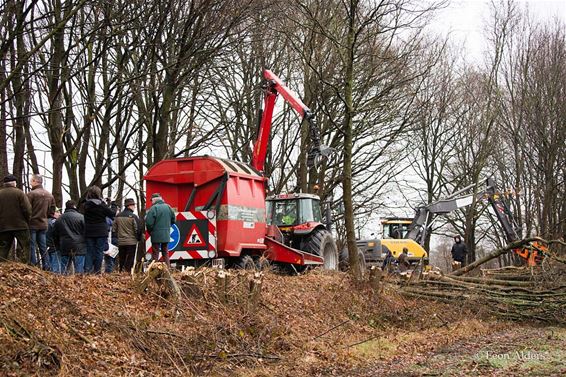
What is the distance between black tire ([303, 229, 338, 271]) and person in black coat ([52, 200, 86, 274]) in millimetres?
7531

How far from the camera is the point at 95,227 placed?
12.6 meters

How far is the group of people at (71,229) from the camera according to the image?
1081 cm

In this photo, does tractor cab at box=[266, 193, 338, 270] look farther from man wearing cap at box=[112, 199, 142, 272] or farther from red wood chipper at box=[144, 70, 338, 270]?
man wearing cap at box=[112, 199, 142, 272]

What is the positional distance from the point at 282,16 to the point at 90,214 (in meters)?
8.10

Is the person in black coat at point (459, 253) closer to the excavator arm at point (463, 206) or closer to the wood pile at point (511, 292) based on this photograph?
the excavator arm at point (463, 206)

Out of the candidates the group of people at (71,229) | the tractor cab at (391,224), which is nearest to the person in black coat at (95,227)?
the group of people at (71,229)

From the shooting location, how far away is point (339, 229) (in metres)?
37.0

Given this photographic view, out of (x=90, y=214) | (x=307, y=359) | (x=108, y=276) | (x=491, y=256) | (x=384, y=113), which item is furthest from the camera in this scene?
(x=384, y=113)

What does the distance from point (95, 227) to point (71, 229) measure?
442 mm

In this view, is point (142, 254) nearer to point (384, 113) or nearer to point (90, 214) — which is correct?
point (90, 214)

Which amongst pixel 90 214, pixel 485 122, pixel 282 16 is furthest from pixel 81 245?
pixel 485 122

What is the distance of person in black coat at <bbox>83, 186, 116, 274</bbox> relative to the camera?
12.6 m

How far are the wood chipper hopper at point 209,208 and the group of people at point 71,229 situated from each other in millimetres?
1386

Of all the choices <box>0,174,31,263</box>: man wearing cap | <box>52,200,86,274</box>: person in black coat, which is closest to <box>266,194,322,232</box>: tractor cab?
<box>52,200,86,274</box>: person in black coat
